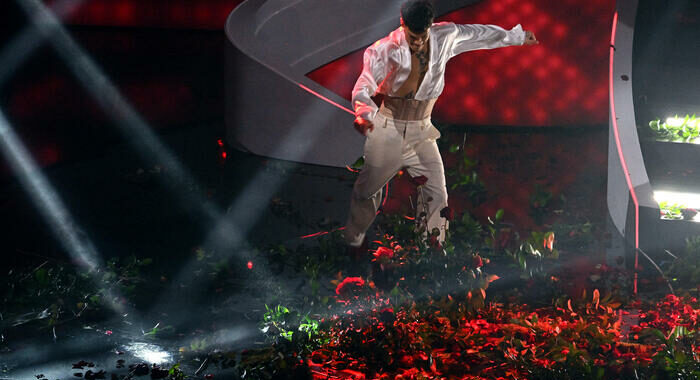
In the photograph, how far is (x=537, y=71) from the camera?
6875mm

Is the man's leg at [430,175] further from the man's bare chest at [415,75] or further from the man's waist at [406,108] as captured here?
the man's bare chest at [415,75]

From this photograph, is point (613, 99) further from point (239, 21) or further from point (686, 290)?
point (239, 21)

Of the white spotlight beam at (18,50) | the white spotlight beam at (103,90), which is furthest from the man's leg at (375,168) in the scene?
the white spotlight beam at (18,50)

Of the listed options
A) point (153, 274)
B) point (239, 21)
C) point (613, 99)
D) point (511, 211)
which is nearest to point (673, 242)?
point (613, 99)

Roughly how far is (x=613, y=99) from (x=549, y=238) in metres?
1.05

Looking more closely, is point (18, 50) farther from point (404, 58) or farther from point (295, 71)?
Answer: point (404, 58)

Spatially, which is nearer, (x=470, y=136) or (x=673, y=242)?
(x=673, y=242)

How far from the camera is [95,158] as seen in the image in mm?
6695

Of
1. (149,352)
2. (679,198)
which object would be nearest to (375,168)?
(149,352)

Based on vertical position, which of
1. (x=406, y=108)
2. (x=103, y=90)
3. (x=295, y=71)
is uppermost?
(x=103, y=90)

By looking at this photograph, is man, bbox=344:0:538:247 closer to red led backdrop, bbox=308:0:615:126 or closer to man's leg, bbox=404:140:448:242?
man's leg, bbox=404:140:448:242

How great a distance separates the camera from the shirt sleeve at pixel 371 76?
3701 millimetres

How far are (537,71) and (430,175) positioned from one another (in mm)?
3186

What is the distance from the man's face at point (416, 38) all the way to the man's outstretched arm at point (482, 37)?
0.25m
